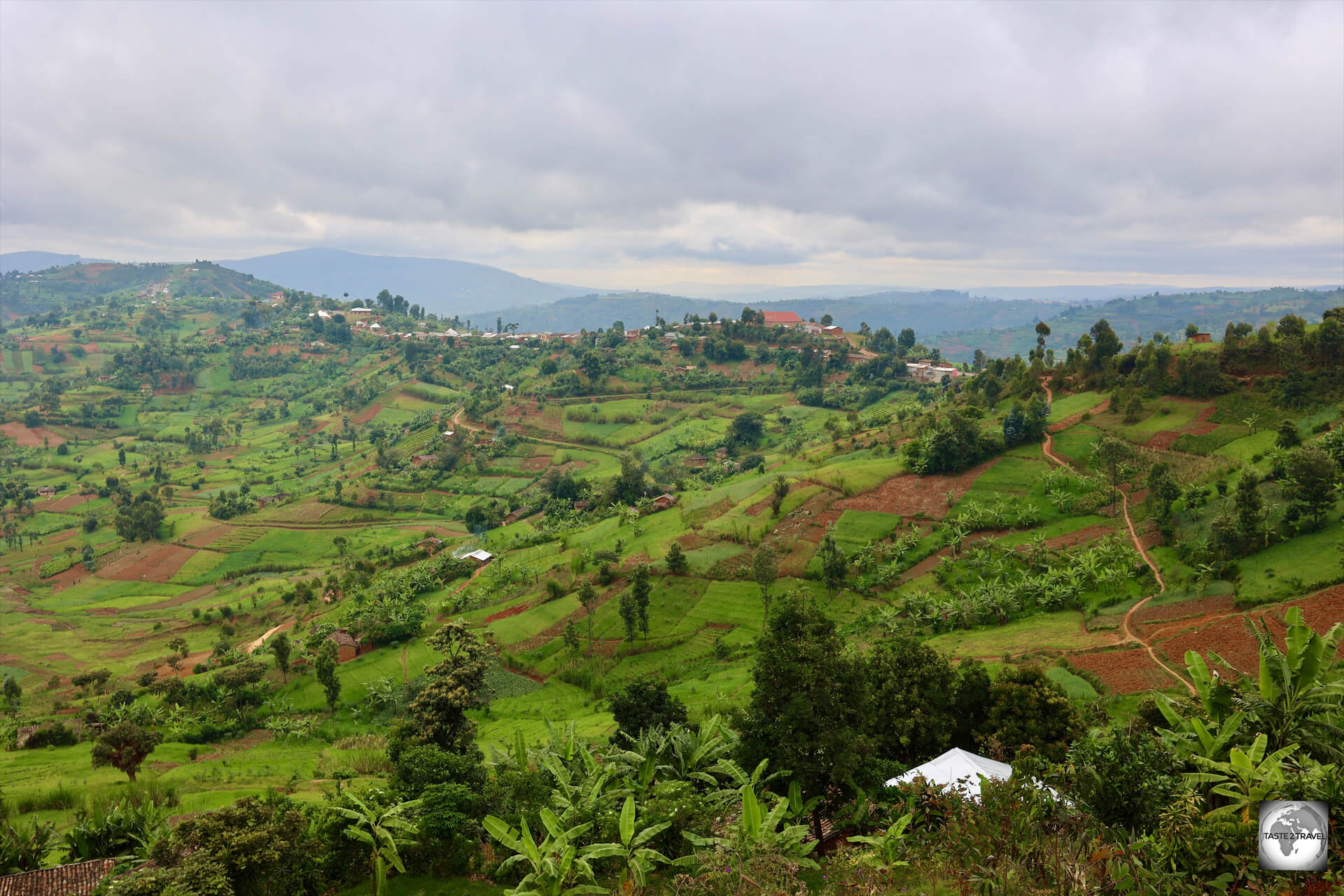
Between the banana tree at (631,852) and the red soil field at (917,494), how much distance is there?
116 ft

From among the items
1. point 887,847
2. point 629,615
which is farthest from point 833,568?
point 887,847

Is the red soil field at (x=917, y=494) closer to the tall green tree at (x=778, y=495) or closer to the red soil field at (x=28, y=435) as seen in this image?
the tall green tree at (x=778, y=495)

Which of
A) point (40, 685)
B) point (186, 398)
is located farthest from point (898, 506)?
point (186, 398)

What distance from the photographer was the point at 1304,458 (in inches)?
1155

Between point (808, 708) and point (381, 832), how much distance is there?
33.2 ft

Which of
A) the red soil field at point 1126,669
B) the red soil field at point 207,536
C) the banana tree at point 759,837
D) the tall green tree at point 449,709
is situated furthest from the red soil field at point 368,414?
the banana tree at point 759,837

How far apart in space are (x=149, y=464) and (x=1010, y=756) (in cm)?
12640

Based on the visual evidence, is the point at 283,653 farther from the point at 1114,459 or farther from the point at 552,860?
the point at 1114,459

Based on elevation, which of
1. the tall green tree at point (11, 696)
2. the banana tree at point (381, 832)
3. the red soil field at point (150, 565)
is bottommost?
the red soil field at point (150, 565)

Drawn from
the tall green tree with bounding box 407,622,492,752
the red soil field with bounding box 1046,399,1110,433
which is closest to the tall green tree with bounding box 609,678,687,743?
the tall green tree with bounding box 407,622,492,752

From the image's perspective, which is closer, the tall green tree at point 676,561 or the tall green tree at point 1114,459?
the tall green tree at point 1114,459

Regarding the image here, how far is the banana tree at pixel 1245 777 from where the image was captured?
33.2 feet

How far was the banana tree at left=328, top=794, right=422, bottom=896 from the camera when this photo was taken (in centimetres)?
1470

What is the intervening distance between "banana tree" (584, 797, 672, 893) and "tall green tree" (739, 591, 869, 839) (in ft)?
11.6
